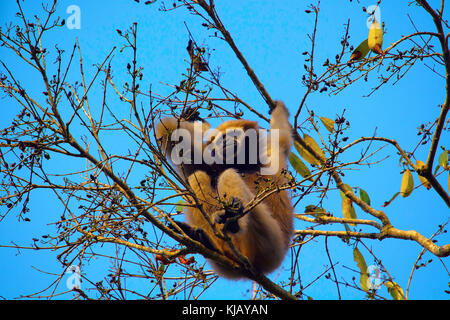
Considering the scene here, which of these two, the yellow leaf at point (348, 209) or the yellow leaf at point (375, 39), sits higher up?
the yellow leaf at point (375, 39)

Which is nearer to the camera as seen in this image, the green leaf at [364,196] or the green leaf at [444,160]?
the green leaf at [444,160]

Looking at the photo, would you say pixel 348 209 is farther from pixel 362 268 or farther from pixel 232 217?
pixel 232 217

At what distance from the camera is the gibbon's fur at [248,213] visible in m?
5.68

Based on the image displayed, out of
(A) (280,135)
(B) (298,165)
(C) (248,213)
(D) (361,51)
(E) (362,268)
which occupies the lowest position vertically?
(E) (362,268)

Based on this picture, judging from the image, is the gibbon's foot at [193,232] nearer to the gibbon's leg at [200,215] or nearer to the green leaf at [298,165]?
the gibbon's leg at [200,215]

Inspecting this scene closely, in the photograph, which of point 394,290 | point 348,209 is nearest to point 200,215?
point 348,209

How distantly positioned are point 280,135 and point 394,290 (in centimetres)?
289

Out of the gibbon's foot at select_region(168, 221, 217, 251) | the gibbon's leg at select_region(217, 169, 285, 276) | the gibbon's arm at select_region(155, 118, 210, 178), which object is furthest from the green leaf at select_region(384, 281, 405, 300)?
the gibbon's arm at select_region(155, 118, 210, 178)

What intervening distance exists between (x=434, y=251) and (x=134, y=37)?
14.8 ft

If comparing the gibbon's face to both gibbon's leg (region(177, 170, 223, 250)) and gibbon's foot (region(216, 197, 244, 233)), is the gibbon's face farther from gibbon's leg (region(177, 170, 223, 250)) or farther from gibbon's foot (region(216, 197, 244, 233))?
gibbon's foot (region(216, 197, 244, 233))

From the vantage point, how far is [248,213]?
586 cm

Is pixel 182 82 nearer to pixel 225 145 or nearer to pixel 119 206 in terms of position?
pixel 119 206

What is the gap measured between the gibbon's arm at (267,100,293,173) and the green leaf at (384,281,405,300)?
7.52ft

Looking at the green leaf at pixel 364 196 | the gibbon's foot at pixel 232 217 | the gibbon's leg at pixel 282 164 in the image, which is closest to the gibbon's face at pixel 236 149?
the gibbon's leg at pixel 282 164
